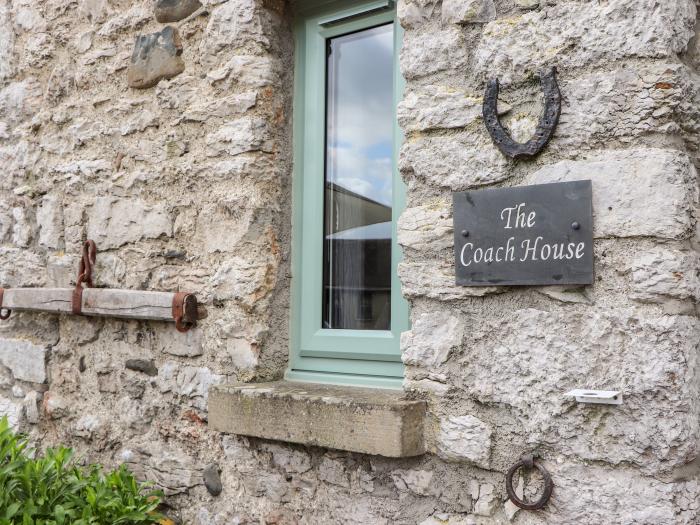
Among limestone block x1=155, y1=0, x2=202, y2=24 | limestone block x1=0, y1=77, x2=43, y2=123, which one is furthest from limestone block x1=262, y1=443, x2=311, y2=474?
limestone block x1=0, y1=77, x2=43, y2=123

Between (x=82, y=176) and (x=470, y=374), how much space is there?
6.79ft

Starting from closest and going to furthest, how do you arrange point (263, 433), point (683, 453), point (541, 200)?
point (683, 453)
point (541, 200)
point (263, 433)

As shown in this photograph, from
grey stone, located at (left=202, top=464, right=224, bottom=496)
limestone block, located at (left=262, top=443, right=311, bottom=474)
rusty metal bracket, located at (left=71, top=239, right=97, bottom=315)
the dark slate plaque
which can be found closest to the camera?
the dark slate plaque

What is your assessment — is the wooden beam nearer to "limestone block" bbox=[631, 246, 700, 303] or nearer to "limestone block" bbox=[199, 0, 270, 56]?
"limestone block" bbox=[199, 0, 270, 56]

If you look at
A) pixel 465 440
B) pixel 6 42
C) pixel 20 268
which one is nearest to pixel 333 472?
pixel 465 440

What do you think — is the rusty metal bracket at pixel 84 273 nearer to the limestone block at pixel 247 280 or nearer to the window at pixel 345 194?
the limestone block at pixel 247 280

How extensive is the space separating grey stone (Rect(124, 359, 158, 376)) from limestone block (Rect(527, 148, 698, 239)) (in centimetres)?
187

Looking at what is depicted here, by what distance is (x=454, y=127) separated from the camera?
215cm

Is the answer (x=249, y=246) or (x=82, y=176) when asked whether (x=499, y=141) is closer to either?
(x=249, y=246)

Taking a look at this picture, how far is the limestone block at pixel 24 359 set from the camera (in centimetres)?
340

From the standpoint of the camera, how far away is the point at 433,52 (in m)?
2.20

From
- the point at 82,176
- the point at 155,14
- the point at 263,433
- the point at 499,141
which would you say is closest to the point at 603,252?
the point at 499,141

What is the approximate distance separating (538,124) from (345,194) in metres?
0.92

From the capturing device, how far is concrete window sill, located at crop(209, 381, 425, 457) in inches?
83.0
